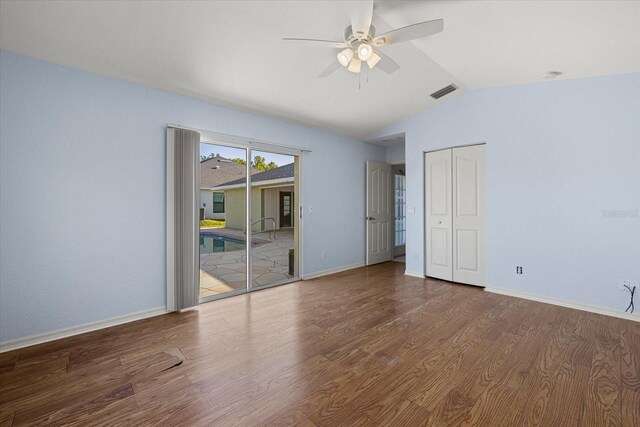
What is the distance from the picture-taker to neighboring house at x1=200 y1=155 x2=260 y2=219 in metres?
3.97

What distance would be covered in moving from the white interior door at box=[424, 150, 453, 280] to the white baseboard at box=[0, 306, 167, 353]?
14.0 ft

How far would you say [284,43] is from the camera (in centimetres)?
294

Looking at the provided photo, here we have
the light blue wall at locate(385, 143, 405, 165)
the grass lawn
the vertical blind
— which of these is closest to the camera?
the vertical blind

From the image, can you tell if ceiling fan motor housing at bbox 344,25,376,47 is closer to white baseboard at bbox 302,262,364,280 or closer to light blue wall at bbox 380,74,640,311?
light blue wall at bbox 380,74,640,311

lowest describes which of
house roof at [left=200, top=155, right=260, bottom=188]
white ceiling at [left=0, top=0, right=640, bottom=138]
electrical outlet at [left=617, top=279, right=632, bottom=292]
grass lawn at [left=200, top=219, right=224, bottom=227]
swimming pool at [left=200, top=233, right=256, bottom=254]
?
electrical outlet at [left=617, top=279, right=632, bottom=292]

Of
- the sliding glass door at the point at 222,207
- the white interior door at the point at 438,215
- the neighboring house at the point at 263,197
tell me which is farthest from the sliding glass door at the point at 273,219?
the white interior door at the point at 438,215

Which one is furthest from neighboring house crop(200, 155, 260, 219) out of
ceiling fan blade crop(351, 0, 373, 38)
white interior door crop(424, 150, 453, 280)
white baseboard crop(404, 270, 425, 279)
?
white baseboard crop(404, 270, 425, 279)

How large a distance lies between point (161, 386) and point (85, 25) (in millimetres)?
2965

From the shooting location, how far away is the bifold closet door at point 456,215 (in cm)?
455

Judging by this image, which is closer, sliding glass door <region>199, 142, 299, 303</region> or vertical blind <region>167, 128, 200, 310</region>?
vertical blind <region>167, 128, 200, 310</region>

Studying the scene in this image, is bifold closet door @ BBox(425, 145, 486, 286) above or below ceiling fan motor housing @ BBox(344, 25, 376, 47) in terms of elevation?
below

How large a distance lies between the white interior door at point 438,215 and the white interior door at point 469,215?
10 cm

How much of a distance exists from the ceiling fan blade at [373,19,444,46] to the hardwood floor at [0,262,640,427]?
2687 mm

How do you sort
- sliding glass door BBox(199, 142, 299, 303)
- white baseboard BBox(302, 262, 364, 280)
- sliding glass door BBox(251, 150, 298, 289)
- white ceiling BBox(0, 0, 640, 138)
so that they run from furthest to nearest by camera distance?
white baseboard BBox(302, 262, 364, 280), sliding glass door BBox(251, 150, 298, 289), sliding glass door BBox(199, 142, 299, 303), white ceiling BBox(0, 0, 640, 138)
